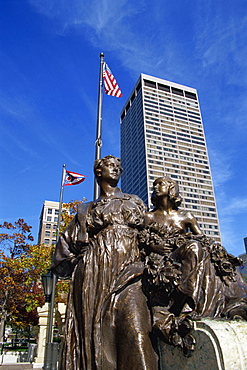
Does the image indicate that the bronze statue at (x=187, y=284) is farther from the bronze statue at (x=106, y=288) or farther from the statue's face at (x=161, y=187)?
the statue's face at (x=161, y=187)

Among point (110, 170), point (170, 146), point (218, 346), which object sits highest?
point (170, 146)

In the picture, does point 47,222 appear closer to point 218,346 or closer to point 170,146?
point 170,146

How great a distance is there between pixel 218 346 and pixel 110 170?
8.27 ft

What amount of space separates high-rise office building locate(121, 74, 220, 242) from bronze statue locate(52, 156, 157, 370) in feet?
340

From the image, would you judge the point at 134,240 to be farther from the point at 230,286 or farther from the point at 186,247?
the point at 230,286

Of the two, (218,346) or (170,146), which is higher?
(170,146)

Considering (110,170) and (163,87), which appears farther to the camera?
(163,87)

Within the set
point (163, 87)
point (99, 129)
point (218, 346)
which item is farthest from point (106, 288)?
point (163, 87)

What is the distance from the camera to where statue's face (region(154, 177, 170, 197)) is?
3870 mm

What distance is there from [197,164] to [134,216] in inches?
4914

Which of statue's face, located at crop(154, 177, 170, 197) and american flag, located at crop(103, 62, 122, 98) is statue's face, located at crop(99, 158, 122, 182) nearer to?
statue's face, located at crop(154, 177, 170, 197)

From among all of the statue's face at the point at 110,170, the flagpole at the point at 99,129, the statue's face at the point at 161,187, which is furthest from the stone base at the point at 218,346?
the flagpole at the point at 99,129

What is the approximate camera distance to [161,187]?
12.8 feet

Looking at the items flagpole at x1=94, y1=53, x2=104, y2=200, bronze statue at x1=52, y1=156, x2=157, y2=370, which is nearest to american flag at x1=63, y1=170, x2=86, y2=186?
flagpole at x1=94, y1=53, x2=104, y2=200
